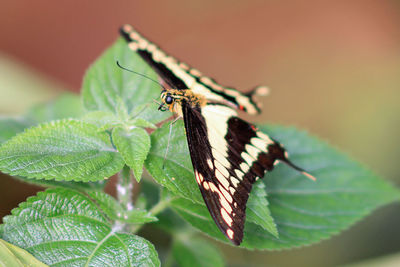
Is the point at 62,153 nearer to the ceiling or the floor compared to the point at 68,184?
nearer to the ceiling

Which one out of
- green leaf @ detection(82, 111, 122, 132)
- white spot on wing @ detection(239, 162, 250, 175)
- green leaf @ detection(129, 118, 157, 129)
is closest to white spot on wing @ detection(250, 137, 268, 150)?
white spot on wing @ detection(239, 162, 250, 175)

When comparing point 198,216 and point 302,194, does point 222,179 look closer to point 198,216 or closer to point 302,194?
point 198,216

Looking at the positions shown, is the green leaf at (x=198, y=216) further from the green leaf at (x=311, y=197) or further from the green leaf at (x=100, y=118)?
the green leaf at (x=100, y=118)

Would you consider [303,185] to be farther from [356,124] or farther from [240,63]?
[240,63]

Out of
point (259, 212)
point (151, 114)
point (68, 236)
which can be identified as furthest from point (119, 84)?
point (259, 212)

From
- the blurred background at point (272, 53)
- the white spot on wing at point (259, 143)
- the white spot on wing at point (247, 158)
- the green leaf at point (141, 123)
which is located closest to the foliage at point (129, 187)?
the green leaf at point (141, 123)

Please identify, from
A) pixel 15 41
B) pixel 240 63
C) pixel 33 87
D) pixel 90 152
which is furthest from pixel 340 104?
pixel 15 41
